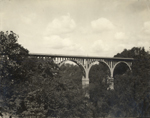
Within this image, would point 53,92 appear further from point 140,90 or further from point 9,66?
point 140,90

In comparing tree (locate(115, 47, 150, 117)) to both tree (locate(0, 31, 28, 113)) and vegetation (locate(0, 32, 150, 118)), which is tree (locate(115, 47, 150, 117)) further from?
tree (locate(0, 31, 28, 113))

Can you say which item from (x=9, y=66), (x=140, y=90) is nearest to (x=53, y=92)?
(x=9, y=66)

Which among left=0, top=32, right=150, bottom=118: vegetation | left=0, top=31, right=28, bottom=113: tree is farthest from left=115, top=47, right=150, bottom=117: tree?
left=0, top=31, right=28, bottom=113: tree

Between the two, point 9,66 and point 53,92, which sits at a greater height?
point 9,66

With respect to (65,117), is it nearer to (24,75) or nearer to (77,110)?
(77,110)

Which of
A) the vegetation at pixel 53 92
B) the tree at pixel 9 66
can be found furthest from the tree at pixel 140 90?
the tree at pixel 9 66

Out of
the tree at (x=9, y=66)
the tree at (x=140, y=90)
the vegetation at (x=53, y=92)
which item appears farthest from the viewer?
the tree at (x=140, y=90)

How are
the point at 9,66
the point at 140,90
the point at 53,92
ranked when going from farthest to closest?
the point at 140,90 < the point at 53,92 < the point at 9,66

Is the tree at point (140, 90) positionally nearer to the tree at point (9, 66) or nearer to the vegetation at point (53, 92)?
the vegetation at point (53, 92)
